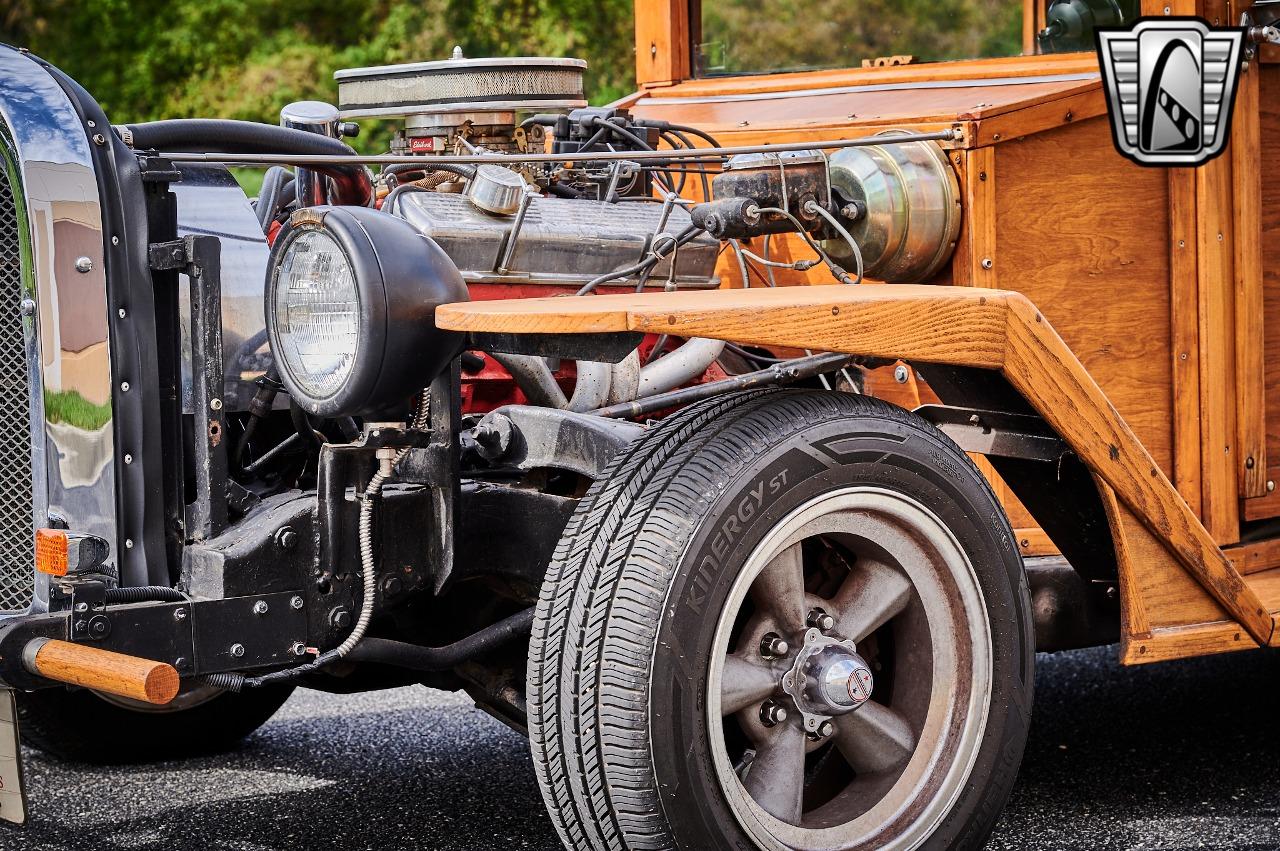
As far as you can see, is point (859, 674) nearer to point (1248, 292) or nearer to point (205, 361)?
point (205, 361)

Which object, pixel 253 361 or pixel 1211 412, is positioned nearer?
pixel 253 361

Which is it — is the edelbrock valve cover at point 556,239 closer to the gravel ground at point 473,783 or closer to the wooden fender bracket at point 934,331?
the wooden fender bracket at point 934,331

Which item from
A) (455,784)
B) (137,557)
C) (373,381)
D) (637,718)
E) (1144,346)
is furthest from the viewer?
(455,784)

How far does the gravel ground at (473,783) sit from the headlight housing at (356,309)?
1.05m

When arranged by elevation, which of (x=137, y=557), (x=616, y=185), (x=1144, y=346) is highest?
(x=616, y=185)

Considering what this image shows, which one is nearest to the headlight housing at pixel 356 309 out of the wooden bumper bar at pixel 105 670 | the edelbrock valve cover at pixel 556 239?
the wooden bumper bar at pixel 105 670

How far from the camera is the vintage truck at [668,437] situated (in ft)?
7.29

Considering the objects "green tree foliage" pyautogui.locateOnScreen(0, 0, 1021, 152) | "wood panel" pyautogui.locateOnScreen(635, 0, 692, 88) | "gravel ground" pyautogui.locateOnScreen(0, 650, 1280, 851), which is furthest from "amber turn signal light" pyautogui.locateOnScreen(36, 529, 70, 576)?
"green tree foliage" pyautogui.locateOnScreen(0, 0, 1021, 152)

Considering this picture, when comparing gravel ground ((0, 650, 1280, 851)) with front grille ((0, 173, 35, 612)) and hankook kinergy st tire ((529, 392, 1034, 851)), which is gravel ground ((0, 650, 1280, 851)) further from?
front grille ((0, 173, 35, 612))

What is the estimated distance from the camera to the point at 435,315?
7.56 feet

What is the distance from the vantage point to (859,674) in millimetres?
2348

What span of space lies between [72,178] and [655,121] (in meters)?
1.38

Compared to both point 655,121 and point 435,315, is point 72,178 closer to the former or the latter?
point 435,315

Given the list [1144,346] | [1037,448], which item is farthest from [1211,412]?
[1037,448]
